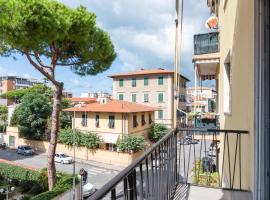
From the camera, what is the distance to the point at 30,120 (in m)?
24.7

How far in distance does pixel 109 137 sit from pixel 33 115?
796cm

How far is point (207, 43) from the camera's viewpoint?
24.5ft

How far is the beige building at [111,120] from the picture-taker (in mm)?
21047

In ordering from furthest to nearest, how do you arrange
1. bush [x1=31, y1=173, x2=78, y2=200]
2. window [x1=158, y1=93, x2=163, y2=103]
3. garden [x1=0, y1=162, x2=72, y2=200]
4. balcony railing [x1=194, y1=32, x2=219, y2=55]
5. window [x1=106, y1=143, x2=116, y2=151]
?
→ 1. window [x1=158, y1=93, x2=163, y2=103]
2. window [x1=106, y1=143, x2=116, y2=151]
3. garden [x1=0, y1=162, x2=72, y2=200]
4. bush [x1=31, y1=173, x2=78, y2=200]
5. balcony railing [x1=194, y1=32, x2=219, y2=55]

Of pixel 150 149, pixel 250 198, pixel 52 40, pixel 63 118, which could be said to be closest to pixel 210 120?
pixel 250 198

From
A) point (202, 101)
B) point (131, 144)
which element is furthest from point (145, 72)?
point (202, 101)

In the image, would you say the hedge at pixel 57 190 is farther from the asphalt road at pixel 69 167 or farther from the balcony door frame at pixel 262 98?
the balcony door frame at pixel 262 98

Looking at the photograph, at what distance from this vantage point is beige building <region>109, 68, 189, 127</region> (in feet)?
94.4

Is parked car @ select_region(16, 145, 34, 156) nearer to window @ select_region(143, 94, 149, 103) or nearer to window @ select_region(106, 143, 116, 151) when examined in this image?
window @ select_region(106, 143, 116, 151)

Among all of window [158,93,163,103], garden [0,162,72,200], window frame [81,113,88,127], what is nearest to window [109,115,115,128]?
window frame [81,113,88,127]

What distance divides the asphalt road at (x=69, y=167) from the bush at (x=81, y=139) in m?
1.73

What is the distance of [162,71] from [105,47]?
50.7ft

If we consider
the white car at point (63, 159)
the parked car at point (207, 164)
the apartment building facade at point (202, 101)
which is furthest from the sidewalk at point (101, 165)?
the parked car at point (207, 164)

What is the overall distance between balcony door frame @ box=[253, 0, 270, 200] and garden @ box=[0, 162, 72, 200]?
349 inches
